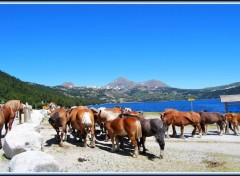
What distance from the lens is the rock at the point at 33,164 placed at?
10156mm

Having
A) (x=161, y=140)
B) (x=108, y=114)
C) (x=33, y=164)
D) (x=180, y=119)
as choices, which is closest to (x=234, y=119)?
(x=180, y=119)

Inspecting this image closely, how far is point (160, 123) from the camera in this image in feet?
52.4

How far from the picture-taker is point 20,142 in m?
13.7

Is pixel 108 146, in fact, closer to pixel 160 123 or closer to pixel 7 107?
pixel 160 123

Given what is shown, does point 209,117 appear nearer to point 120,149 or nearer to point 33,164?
point 120,149

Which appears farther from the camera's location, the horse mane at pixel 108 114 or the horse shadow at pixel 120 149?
the horse mane at pixel 108 114

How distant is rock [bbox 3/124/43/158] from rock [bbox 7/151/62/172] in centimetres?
292

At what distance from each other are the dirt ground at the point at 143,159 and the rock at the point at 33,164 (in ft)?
4.86

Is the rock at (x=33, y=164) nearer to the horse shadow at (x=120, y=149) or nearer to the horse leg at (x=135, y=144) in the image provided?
the horse leg at (x=135, y=144)

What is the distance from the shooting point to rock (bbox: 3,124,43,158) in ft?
44.5

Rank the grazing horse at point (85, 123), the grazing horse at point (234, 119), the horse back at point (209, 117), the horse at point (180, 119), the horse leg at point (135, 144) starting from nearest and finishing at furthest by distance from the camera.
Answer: the horse leg at point (135, 144) → the grazing horse at point (85, 123) → the horse at point (180, 119) → the horse back at point (209, 117) → the grazing horse at point (234, 119)

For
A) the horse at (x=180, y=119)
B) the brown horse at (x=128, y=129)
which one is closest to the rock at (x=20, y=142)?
the brown horse at (x=128, y=129)

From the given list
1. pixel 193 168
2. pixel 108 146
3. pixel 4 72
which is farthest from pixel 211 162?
pixel 4 72

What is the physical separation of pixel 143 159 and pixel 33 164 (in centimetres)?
629
